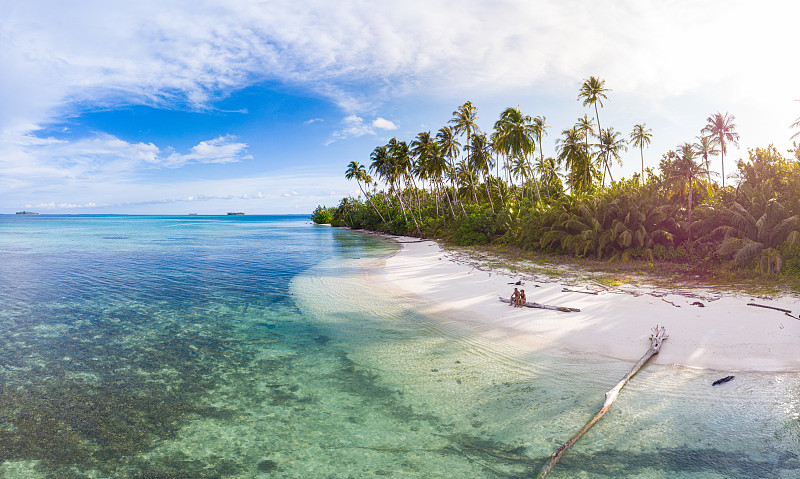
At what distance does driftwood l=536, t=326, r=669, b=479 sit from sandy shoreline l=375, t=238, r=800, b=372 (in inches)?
8.0

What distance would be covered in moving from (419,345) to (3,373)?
32.4 feet

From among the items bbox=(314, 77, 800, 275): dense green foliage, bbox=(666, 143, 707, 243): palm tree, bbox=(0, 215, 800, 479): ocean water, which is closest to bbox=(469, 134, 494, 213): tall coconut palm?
bbox=(314, 77, 800, 275): dense green foliage

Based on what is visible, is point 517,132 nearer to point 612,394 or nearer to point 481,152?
point 481,152

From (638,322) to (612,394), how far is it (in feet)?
15.0

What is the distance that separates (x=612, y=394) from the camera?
6.70 metres

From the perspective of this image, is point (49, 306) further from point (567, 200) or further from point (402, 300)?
point (567, 200)

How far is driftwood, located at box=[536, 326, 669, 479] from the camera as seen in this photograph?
17.1 ft

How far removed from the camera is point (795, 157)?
17172mm

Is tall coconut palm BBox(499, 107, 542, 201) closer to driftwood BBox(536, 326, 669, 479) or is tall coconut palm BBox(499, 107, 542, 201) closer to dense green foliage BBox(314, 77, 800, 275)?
dense green foliage BBox(314, 77, 800, 275)

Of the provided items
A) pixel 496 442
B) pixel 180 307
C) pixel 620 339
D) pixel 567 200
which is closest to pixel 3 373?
pixel 180 307

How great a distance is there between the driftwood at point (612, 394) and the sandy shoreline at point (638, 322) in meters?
0.20

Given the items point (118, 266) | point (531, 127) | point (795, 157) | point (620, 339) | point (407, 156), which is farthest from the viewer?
point (407, 156)

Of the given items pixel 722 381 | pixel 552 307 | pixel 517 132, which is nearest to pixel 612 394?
pixel 722 381

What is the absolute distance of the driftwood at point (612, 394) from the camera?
5215 mm
